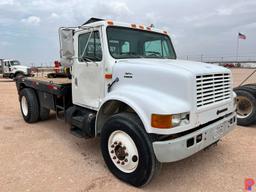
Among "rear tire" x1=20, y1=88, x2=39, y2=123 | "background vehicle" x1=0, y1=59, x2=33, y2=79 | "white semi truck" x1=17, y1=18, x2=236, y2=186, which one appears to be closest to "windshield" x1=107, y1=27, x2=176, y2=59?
"white semi truck" x1=17, y1=18, x2=236, y2=186

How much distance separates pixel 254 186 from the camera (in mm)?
2973

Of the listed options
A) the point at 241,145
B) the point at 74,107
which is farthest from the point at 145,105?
the point at 241,145

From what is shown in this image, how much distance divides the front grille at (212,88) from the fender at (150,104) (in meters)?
0.31

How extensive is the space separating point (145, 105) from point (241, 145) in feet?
9.39

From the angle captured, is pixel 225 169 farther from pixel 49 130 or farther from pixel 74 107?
pixel 49 130

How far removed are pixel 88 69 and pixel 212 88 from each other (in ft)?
6.83

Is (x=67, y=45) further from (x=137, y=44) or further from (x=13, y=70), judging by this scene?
(x=13, y=70)

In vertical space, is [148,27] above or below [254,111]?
above

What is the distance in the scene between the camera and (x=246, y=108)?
19.1 feet

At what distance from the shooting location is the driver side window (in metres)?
3.58

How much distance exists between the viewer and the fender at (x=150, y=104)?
2.56 meters

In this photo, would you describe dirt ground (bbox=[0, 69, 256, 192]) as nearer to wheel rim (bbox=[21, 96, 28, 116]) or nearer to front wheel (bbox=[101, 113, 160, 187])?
front wheel (bbox=[101, 113, 160, 187])

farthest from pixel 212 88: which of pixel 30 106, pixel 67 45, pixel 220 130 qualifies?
pixel 30 106

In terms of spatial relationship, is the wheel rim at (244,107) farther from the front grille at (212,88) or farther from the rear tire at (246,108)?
the front grille at (212,88)
